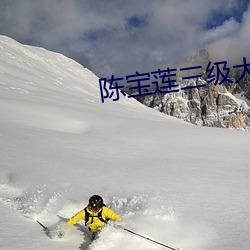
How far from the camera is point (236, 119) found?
655ft

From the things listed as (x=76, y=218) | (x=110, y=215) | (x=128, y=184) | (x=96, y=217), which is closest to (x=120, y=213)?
(x=110, y=215)

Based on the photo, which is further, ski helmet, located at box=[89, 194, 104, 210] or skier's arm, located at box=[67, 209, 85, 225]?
skier's arm, located at box=[67, 209, 85, 225]

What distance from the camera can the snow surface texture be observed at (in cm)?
498

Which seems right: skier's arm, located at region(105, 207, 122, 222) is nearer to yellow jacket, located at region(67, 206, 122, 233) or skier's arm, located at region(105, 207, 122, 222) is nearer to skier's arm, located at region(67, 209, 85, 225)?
yellow jacket, located at region(67, 206, 122, 233)

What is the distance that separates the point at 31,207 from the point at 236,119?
209237mm

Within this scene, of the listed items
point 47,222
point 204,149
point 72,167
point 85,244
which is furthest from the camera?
point 204,149

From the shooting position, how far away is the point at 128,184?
7.43 meters

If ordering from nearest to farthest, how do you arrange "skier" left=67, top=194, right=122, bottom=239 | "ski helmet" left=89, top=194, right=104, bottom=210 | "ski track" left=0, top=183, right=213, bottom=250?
1. "ski track" left=0, top=183, right=213, bottom=250
2. "ski helmet" left=89, top=194, right=104, bottom=210
3. "skier" left=67, top=194, right=122, bottom=239

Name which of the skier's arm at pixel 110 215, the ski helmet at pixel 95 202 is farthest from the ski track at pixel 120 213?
the ski helmet at pixel 95 202

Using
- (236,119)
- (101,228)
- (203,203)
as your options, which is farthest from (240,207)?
(236,119)

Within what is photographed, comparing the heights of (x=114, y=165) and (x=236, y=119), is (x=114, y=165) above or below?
below

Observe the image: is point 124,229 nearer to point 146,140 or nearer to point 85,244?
point 85,244

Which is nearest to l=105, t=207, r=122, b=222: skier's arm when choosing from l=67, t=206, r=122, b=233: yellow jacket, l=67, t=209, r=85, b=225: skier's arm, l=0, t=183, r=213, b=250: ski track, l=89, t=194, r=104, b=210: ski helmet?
l=67, t=206, r=122, b=233: yellow jacket

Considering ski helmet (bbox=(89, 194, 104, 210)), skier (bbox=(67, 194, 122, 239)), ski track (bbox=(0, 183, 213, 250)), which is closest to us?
ski track (bbox=(0, 183, 213, 250))
